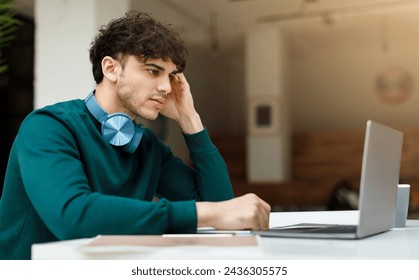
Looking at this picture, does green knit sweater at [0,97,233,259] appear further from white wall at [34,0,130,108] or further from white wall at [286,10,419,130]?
white wall at [286,10,419,130]

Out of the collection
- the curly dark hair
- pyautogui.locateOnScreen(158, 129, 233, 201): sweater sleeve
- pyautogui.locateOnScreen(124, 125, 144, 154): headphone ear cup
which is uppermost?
the curly dark hair

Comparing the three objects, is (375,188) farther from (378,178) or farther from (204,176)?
(204,176)

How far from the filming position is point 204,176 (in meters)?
1.75

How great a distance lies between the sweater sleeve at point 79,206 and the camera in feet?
3.45

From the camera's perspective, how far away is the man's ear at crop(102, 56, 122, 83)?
1.60 metres

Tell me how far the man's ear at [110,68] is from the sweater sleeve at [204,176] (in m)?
0.31

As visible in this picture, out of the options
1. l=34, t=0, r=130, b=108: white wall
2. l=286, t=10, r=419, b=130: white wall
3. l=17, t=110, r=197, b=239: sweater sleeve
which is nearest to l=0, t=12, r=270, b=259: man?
l=17, t=110, r=197, b=239: sweater sleeve

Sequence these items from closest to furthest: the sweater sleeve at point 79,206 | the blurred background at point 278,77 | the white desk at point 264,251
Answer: the white desk at point 264,251 → the sweater sleeve at point 79,206 → the blurred background at point 278,77

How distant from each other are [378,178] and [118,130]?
665 mm

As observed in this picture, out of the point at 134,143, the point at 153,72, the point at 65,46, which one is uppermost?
the point at 65,46

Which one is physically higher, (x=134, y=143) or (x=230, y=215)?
(x=134, y=143)

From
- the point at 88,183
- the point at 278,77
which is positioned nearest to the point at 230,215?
the point at 88,183

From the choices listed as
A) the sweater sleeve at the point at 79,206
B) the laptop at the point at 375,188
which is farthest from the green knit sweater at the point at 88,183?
the laptop at the point at 375,188

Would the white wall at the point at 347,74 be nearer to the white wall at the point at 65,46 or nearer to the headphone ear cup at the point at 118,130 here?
the white wall at the point at 65,46
